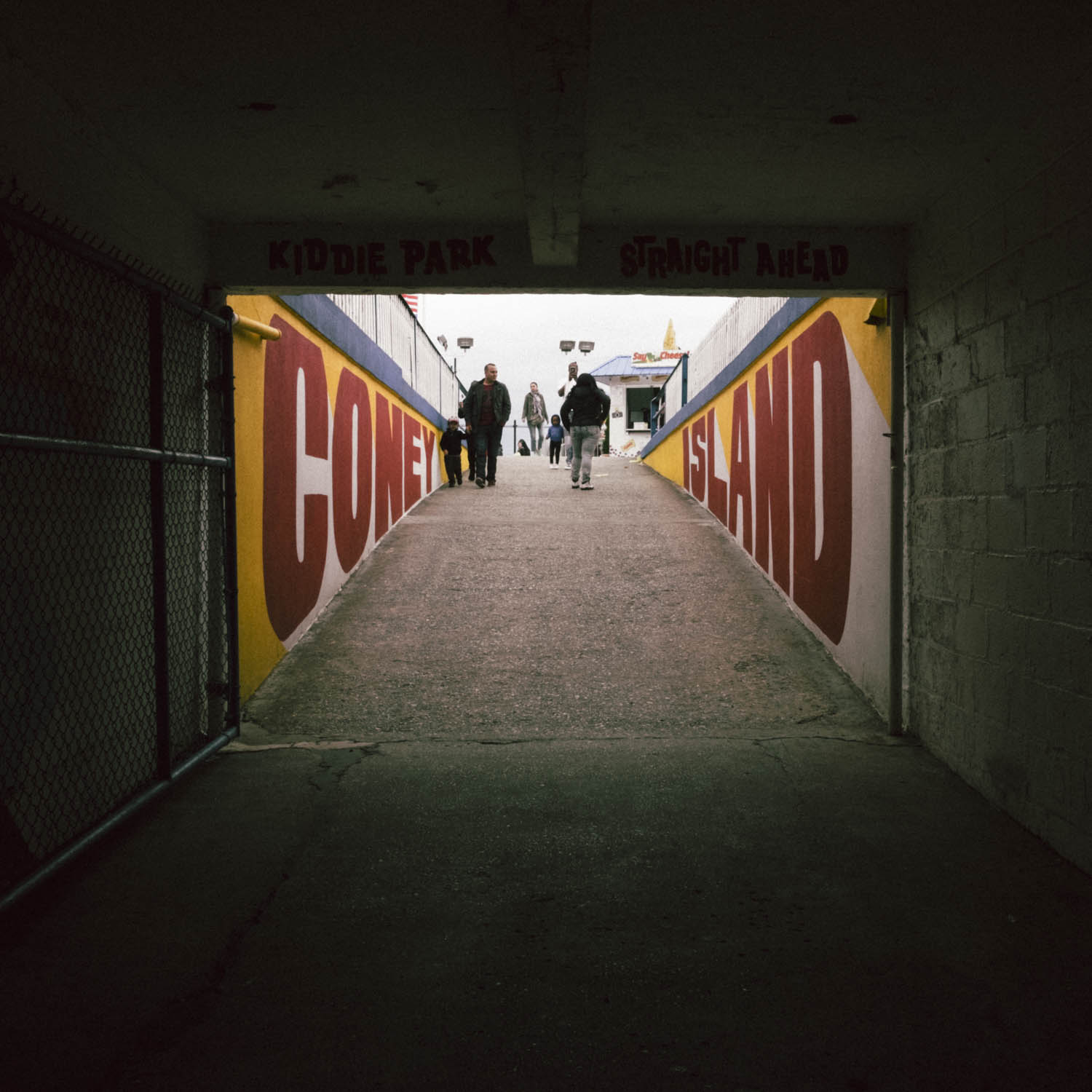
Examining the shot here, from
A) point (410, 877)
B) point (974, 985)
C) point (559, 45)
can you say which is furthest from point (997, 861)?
point (559, 45)

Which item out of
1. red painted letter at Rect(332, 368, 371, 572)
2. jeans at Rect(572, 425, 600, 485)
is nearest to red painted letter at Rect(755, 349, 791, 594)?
red painted letter at Rect(332, 368, 371, 572)

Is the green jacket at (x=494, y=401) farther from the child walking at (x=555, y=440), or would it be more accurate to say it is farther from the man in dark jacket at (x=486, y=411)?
the child walking at (x=555, y=440)

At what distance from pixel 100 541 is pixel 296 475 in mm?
2995

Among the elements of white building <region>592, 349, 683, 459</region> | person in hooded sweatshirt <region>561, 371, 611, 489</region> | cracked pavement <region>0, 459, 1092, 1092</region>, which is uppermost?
white building <region>592, 349, 683, 459</region>

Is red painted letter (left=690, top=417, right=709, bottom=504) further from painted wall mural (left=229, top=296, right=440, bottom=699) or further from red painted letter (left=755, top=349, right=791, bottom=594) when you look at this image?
painted wall mural (left=229, top=296, right=440, bottom=699)

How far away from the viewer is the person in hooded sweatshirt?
512 inches

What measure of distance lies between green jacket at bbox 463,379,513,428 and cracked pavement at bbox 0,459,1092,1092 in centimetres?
787

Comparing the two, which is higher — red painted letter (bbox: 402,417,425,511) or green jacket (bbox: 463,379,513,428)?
green jacket (bbox: 463,379,513,428)

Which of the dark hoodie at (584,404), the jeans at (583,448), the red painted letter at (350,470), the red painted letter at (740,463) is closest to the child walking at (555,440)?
the jeans at (583,448)

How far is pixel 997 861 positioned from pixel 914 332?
115 inches

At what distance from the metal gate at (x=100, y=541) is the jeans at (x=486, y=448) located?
8971 mm

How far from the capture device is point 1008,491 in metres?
4.07

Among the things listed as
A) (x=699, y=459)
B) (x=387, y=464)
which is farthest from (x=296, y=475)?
(x=699, y=459)

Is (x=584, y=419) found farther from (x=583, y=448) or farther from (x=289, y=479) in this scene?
(x=289, y=479)
